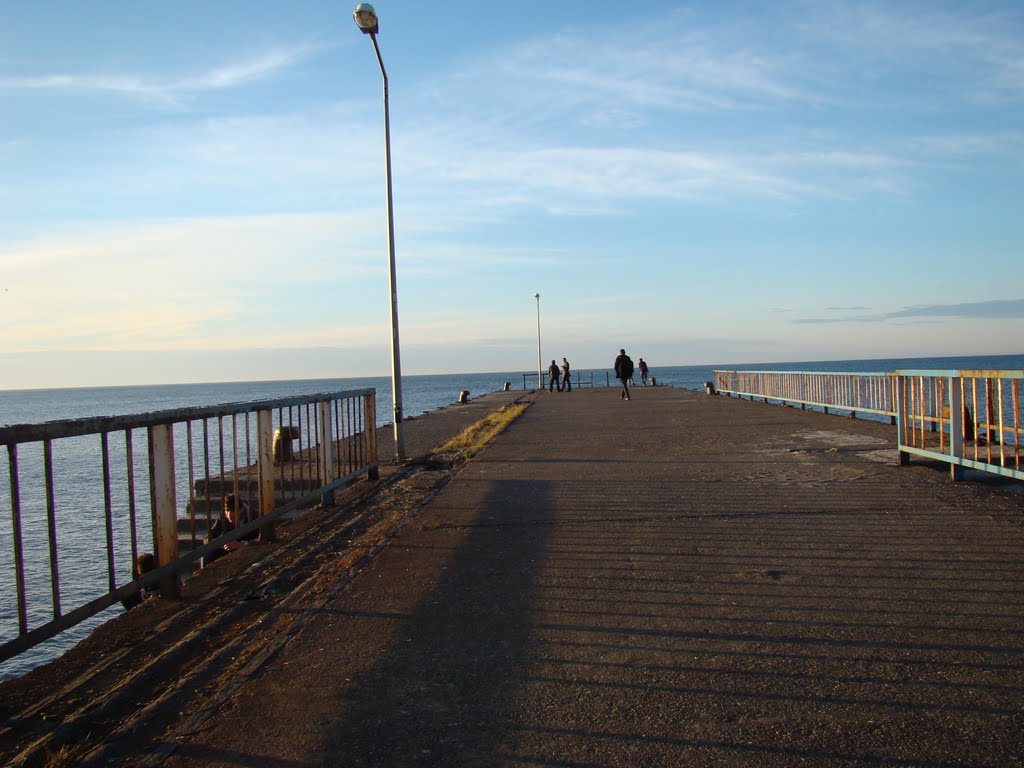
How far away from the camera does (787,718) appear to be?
3334 millimetres

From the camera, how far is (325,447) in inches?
360

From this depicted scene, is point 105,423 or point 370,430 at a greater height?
point 105,423

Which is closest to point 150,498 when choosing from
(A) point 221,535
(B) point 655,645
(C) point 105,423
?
(C) point 105,423

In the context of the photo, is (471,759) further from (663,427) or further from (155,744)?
(663,427)

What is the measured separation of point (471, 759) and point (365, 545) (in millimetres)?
4044

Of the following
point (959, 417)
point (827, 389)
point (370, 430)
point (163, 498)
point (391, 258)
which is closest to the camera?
point (163, 498)

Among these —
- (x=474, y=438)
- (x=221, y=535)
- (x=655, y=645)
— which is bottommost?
(x=655, y=645)

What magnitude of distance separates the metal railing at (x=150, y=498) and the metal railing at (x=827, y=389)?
27.9 ft

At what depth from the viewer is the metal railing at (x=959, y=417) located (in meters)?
8.30

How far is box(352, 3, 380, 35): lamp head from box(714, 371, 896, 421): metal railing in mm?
9761

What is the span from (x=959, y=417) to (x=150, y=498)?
841cm

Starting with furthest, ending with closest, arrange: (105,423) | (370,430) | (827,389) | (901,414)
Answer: (827,389), (370,430), (901,414), (105,423)

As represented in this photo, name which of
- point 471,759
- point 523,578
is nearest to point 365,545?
point 523,578

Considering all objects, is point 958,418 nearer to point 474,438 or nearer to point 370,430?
point 370,430
